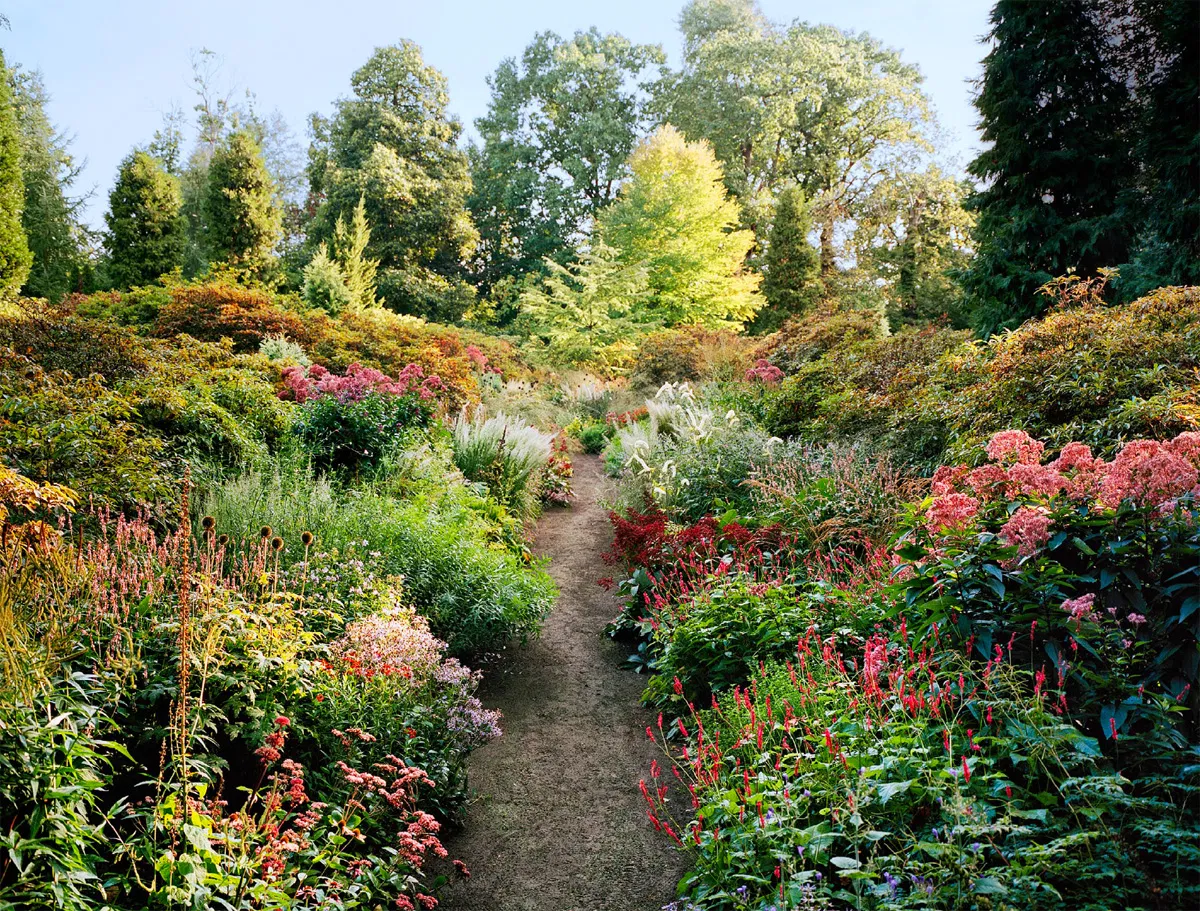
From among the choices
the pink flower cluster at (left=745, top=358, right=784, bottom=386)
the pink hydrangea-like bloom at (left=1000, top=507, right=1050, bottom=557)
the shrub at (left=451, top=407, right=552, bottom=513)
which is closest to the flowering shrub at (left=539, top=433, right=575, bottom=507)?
the shrub at (left=451, top=407, right=552, bottom=513)

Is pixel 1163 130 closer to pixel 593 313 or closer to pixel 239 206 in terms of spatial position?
pixel 593 313

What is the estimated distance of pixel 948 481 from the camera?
3.52 meters

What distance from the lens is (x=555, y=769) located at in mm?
3627

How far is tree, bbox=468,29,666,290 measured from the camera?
842 inches

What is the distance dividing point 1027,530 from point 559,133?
22.5 metres

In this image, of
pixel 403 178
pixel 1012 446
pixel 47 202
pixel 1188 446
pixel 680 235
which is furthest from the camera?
pixel 403 178

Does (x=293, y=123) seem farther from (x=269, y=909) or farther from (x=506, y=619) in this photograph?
(x=269, y=909)

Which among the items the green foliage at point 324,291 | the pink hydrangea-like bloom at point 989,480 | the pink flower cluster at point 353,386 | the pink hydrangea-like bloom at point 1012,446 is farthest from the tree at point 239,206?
the pink hydrangea-like bloom at point 989,480

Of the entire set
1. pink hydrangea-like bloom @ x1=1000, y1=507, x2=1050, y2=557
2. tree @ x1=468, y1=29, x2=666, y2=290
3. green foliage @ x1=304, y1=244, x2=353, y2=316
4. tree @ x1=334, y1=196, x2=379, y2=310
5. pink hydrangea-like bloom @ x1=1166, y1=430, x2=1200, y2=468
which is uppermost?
tree @ x1=468, y1=29, x2=666, y2=290

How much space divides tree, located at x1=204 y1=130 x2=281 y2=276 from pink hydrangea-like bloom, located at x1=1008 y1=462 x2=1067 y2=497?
58.5 feet

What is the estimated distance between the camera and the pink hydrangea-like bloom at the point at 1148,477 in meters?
2.34

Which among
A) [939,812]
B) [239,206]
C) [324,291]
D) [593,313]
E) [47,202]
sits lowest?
[939,812]

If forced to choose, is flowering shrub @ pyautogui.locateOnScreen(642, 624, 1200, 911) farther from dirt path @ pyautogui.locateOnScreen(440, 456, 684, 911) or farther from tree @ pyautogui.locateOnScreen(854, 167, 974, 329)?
tree @ pyautogui.locateOnScreen(854, 167, 974, 329)

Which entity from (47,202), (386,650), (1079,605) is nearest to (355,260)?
(47,202)
